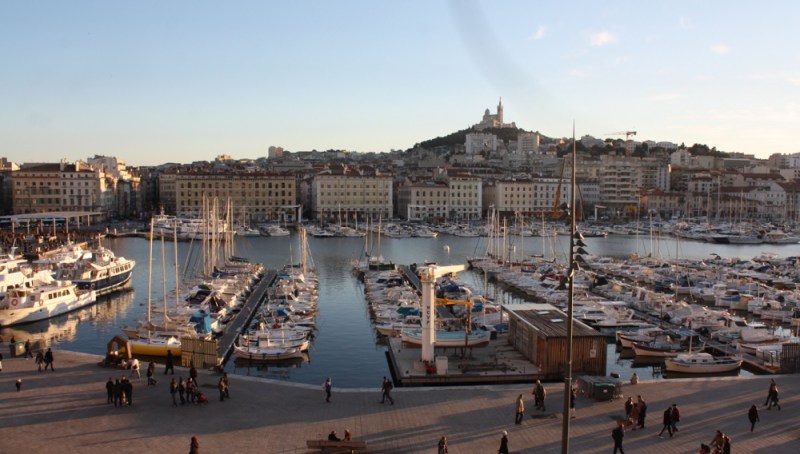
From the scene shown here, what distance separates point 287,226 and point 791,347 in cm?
6468

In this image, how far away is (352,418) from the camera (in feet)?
36.6

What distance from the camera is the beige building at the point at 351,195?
8225 cm

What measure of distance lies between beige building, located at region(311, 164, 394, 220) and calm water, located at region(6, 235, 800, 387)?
19565 mm

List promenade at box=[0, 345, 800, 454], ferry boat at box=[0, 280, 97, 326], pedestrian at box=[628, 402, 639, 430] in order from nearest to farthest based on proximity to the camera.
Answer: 1. promenade at box=[0, 345, 800, 454]
2. pedestrian at box=[628, 402, 639, 430]
3. ferry boat at box=[0, 280, 97, 326]

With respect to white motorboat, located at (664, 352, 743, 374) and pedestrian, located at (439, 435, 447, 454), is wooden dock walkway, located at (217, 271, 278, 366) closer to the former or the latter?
pedestrian, located at (439, 435, 447, 454)

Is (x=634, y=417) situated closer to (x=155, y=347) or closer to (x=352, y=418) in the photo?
(x=352, y=418)

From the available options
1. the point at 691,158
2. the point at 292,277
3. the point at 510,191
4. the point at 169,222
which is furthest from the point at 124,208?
the point at 691,158

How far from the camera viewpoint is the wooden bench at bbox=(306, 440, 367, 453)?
942 cm

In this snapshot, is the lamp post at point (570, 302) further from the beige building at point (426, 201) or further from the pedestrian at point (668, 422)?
the beige building at point (426, 201)

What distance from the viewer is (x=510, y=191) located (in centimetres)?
8719

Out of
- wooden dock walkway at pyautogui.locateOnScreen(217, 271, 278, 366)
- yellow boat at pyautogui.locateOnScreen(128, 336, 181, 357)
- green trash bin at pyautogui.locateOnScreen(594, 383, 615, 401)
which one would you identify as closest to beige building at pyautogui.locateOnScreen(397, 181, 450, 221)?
wooden dock walkway at pyautogui.locateOnScreen(217, 271, 278, 366)

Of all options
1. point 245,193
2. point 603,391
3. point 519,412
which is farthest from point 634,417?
point 245,193

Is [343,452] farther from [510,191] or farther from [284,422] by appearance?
[510,191]

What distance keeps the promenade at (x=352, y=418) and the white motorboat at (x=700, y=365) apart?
3779 mm
